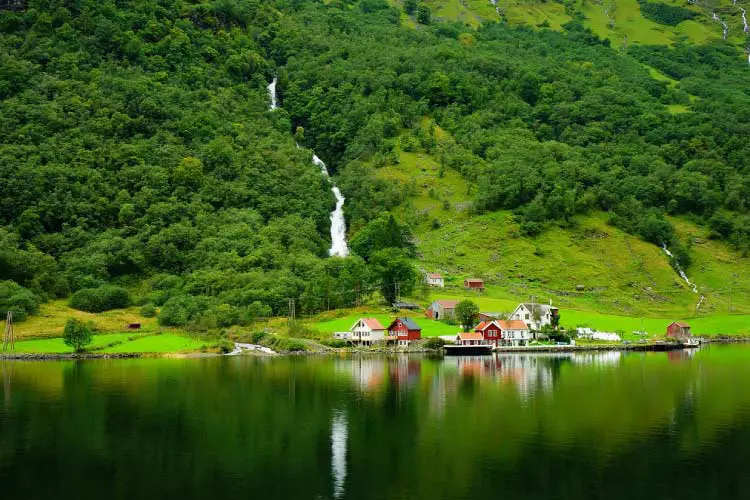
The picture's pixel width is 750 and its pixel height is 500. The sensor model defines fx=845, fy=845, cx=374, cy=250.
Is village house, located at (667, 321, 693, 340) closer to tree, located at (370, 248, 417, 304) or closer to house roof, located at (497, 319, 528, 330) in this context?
house roof, located at (497, 319, 528, 330)

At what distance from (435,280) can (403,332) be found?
30.0 m

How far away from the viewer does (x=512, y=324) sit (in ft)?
396

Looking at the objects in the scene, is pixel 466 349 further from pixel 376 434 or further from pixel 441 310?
pixel 376 434

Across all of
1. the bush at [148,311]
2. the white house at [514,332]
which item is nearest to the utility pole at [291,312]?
the bush at [148,311]

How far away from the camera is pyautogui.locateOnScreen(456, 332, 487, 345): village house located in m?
114

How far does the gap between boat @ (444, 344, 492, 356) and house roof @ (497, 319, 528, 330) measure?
6.62 m

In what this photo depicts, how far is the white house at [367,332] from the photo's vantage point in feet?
377

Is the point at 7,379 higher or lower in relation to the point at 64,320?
lower

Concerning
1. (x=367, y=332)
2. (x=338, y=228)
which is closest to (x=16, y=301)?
(x=367, y=332)

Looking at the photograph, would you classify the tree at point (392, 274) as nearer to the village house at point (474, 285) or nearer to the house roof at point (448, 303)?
the house roof at point (448, 303)

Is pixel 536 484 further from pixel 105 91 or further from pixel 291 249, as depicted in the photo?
pixel 105 91

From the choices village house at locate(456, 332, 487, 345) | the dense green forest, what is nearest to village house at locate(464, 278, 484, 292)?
the dense green forest

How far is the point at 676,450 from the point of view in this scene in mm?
47438

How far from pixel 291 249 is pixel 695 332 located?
2773 inches
